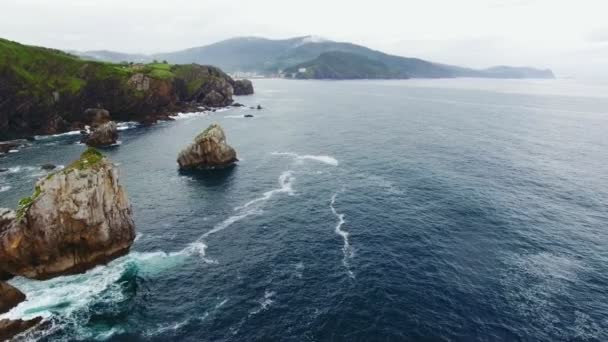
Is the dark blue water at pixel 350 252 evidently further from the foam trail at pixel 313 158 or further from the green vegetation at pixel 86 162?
the green vegetation at pixel 86 162

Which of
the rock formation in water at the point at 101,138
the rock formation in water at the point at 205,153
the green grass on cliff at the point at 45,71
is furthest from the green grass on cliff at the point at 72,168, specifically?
the green grass on cliff at the point at 45,71

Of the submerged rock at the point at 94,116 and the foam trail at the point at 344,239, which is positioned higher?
the submerged rock at the point at 94,116

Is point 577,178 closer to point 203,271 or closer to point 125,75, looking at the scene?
point 203,271

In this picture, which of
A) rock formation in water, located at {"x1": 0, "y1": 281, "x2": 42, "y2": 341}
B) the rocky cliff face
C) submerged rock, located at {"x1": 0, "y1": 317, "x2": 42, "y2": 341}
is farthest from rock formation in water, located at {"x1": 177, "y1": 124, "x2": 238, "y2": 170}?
the rocky cliff face

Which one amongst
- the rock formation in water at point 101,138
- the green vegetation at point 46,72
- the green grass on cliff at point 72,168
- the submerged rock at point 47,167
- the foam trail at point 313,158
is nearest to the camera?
the green grass on cliff at point 72,168

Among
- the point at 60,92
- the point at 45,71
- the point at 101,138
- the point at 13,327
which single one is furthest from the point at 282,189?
the point at 45,71


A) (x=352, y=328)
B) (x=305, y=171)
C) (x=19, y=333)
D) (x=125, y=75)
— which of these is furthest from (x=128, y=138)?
(x=352, y=328)
